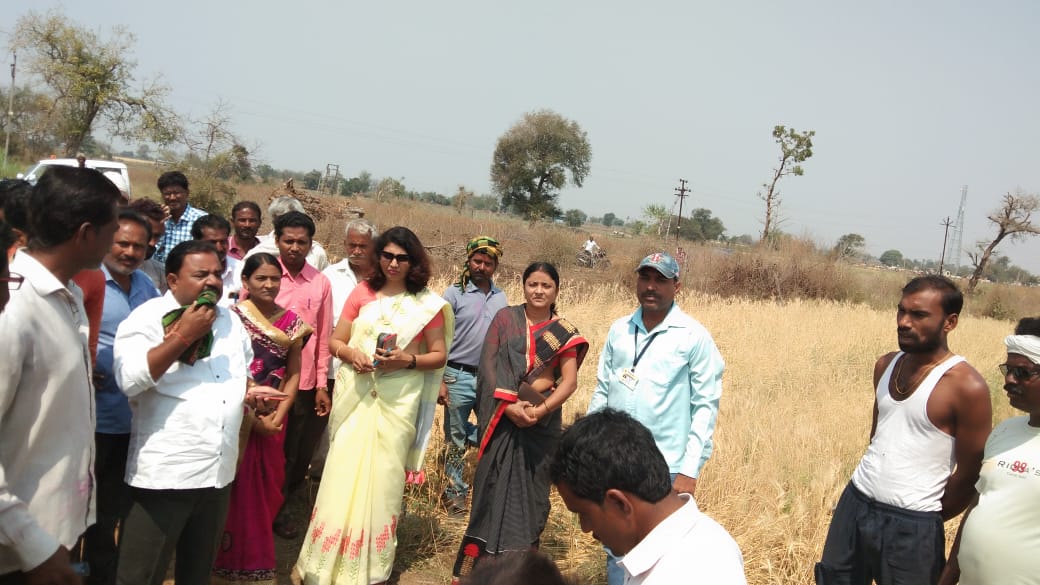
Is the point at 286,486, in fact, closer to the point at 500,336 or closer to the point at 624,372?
the point at 500,336

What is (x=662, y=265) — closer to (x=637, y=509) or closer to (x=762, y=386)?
(x=637, y=509)

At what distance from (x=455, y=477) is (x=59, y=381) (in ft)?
10.3

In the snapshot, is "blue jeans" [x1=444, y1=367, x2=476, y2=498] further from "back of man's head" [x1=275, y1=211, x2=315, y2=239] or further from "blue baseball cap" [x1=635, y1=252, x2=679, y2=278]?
"blue baseball cap" [x1=635, y1=252, x2=679, y2=278]

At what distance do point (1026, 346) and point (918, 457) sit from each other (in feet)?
1.94

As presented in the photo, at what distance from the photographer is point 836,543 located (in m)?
3.09

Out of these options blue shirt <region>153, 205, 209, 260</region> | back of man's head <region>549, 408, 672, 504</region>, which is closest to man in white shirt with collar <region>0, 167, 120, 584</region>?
back of man's head <region>549, 408, 672, 504</region>

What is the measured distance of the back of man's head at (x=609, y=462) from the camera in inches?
66.6

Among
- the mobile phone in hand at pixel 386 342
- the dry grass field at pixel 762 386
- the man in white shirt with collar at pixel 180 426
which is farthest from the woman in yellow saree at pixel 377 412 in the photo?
the man in white shirt with collar at pixel 180 426

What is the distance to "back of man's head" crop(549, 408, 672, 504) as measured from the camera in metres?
1.69

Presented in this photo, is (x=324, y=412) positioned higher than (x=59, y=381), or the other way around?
(x=59, y=381)

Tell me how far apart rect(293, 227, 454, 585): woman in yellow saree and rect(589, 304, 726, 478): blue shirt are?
3.79 feet

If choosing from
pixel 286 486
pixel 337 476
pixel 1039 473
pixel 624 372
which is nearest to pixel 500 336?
pixel 624 372

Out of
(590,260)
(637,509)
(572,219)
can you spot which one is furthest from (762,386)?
(572,219)

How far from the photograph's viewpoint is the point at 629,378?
139 inches
